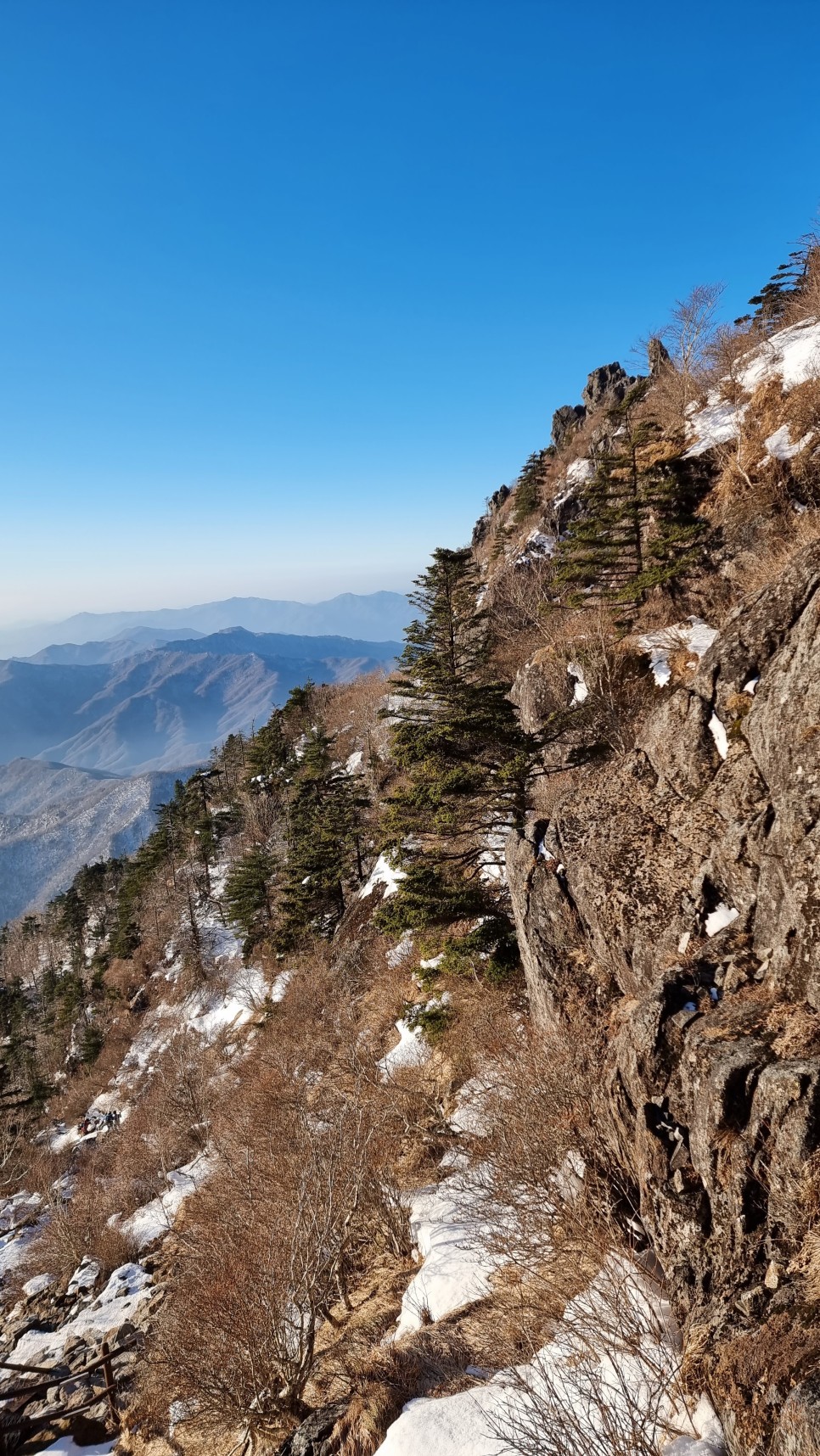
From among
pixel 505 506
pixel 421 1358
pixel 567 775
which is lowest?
pixel 421 1358

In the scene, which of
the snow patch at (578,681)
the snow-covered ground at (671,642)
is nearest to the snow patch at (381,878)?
the snow patch at (578,681)

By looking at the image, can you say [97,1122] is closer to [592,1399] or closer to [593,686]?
[593,686]

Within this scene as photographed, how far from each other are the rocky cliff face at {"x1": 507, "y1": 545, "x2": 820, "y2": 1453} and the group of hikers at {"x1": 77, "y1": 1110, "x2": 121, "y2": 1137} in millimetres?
34543

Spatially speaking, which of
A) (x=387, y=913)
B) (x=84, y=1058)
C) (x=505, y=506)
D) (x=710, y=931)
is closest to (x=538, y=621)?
(x=387, y=913)

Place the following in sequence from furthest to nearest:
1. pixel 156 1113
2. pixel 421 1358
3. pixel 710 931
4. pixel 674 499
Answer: pixel 156 1113
pixel 674 499
pixel 710 931
pixel 421 1358

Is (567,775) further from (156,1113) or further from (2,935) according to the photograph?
(2,935)

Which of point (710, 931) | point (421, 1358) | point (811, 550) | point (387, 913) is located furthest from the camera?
point (387, 913)

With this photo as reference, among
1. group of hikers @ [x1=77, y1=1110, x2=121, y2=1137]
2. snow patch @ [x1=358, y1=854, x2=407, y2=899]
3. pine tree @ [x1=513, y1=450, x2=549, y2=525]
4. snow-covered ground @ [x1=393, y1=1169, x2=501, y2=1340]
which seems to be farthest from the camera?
pine tree @ [x1=513, y1=450, x2=549, y2=525]

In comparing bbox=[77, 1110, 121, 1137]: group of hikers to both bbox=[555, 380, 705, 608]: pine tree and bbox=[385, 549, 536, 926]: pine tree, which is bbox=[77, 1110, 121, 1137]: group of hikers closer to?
bbox=[385, 549, 536, 926]: pine tree

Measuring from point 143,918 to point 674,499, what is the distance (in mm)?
55988

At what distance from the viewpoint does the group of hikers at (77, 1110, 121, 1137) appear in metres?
35.8

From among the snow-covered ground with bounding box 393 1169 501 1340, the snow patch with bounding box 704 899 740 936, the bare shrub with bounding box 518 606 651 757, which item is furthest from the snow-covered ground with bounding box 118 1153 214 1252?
the snow patch with bounding box 704 899 740 936

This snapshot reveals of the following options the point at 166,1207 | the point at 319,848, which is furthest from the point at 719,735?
the point at 166,1207

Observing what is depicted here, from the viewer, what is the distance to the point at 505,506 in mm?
56500
